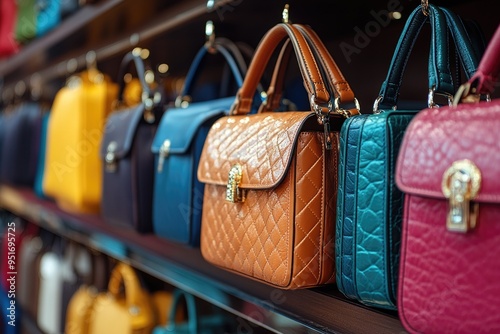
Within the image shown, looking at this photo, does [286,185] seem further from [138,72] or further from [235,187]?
[138,72]

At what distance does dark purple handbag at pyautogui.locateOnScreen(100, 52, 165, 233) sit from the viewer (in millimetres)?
989

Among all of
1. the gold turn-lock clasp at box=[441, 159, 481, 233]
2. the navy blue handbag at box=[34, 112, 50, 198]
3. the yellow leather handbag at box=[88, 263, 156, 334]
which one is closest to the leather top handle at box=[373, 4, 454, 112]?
the gold turn-lock clasp at box=[441, 159, 481, 233]

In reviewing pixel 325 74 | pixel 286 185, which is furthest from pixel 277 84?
pixel 286 185

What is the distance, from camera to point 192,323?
1.05 m

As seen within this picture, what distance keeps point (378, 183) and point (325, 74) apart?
220 millimetres

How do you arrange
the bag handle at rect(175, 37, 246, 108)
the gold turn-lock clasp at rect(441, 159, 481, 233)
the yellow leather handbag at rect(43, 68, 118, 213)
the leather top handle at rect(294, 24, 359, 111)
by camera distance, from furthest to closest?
the yellow leather handbag at rect(43, 68, 118, 213), the bag handle at rect(175, 37, 246, 108), the leather top handle at rect(294, 24, 359, 111), the gold turn-lock clasp at rect(441, 159, 481, 233)

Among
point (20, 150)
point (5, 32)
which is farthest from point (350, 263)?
point (5, 32)

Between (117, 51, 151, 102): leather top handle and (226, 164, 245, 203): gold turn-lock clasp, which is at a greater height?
(117, 51, 151, 102): leather top handle

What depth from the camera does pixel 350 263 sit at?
21.0 inches

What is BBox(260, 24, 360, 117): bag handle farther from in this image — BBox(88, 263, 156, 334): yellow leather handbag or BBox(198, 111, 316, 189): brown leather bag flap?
BBox(88, 263, 156, 334): yellow leather handbag

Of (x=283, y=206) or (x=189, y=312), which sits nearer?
(x=283, y=206)

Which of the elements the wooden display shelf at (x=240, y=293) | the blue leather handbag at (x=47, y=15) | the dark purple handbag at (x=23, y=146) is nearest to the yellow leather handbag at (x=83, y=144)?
the wooden display shelf at (x=240, y=293)

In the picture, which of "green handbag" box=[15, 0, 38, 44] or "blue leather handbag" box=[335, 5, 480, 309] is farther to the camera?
"green handbag" box=[15, 0, 38, 44]

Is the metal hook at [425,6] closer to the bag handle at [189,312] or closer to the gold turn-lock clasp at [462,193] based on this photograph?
the gold turn-lock clasp at [462,193]
